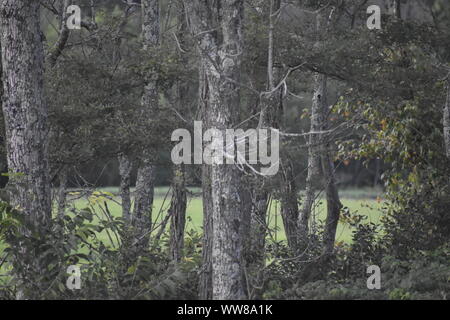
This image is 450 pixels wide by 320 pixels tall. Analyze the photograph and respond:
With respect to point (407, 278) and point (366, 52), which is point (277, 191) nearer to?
point (366, 52)

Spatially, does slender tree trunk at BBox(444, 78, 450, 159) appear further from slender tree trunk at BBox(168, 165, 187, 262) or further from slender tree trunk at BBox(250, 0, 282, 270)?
slender tree trunk at BBox(168, 165, 187, 262)

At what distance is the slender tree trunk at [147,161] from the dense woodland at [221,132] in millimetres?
42

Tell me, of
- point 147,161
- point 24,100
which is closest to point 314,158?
point 147,161

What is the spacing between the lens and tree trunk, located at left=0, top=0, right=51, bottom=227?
9.66 metres

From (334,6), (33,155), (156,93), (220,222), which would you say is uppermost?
(334,6)

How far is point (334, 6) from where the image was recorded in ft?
39.8

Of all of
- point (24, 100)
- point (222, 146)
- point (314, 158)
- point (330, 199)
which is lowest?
point (330, 199)

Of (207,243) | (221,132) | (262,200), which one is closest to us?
(221,132)

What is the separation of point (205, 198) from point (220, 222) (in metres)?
0.57

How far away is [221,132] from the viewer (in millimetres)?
8633

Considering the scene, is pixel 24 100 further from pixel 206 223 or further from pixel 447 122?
pixel 447 122

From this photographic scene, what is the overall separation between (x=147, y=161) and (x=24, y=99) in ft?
9.04

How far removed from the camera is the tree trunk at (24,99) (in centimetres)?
966

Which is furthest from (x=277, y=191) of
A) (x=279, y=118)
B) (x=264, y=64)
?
(x=264, y=64)
